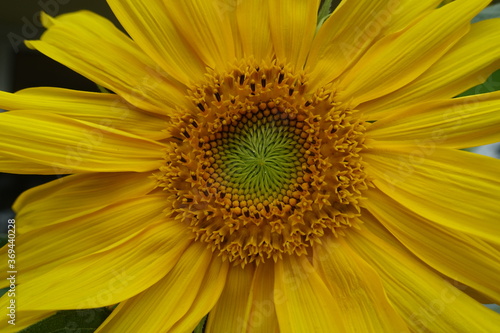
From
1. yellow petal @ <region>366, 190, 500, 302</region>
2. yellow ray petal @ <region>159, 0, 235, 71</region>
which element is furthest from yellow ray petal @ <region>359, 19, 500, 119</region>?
yellow ray petal @ <region>159, 0, 235, 71</region>

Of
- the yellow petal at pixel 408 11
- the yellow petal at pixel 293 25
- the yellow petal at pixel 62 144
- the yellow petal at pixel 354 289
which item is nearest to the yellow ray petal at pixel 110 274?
the yellow petal at pixel 62 144

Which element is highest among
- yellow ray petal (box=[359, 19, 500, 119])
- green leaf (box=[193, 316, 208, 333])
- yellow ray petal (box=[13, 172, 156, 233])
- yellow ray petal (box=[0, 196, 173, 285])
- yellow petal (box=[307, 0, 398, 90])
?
yellow petal (box=[307, 0, 398, 90])

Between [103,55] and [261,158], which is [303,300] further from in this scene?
[103,55]

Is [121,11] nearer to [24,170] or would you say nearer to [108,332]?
[24,170]

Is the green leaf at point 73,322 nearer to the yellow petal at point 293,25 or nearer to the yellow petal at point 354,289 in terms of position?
the yellow petal at point 354,289

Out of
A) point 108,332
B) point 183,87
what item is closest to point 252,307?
point 108,332

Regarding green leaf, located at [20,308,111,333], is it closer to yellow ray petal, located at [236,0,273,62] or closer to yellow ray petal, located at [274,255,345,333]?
yellow ray petal, located at [274,255,345,333]

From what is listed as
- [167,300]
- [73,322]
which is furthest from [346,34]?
[73,322]
